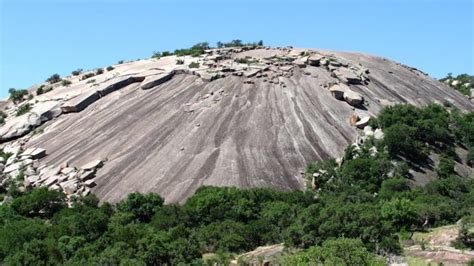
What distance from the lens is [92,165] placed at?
56000 mm

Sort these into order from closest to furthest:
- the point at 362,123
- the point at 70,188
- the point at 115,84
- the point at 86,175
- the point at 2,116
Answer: the point at 70,188 → the point at 86,175 → the point at 362,123 → the point at 115,84 → the point at 2,116

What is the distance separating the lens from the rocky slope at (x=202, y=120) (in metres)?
54.3

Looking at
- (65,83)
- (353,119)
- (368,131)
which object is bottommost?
(368,131)

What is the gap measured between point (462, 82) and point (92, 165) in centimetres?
6266

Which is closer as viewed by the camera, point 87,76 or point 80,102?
point 80,102

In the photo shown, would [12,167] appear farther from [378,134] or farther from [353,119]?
[378,134]

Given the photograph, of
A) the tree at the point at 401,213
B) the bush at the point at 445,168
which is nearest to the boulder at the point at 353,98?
the bush at the point at 445,168

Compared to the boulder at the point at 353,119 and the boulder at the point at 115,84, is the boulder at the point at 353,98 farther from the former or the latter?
the boulder at the point at 115,84

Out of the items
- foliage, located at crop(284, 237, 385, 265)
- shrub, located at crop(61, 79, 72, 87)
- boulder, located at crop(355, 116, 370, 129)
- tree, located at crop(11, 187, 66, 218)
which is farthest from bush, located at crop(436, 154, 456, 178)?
shrub, located at crop(61, 79, 72, 87)

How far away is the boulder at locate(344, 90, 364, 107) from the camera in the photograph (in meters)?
64.6

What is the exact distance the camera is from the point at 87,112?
214 ft

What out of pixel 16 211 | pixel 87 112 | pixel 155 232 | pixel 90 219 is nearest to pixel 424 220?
pixel 155 232

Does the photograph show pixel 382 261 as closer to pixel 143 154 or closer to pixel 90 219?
pixel 90 219

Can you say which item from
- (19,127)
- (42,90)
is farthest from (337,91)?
(42,90)
